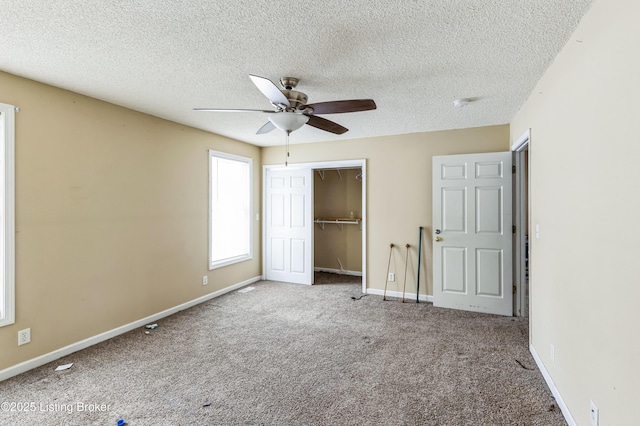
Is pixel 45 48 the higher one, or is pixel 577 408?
pixel 45 48

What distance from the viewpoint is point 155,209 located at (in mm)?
3725

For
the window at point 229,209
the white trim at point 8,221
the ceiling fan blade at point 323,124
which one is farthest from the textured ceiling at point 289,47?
the window at point 229,209

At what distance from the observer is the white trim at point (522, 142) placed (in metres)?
2.97

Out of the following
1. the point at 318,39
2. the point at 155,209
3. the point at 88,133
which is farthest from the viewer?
the point at 155,209

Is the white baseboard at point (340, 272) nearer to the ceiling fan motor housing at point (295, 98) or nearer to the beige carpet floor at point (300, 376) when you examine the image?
the beige carpet floor at point (300, 376)

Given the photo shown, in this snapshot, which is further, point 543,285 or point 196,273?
point 196,273

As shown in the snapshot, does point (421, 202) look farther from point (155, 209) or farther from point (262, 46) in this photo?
point (155, 209)

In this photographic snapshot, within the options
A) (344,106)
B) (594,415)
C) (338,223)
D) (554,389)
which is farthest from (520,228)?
(338,223)

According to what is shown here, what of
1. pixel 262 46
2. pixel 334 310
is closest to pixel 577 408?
pixel 334 310

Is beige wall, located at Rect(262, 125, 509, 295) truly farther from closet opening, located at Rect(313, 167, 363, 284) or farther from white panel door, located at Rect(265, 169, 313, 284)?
closet opening, located at Rect(313, 167, 363, 284)

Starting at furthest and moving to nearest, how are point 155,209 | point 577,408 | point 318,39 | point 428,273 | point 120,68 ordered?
point 428,273, point 155,209, point 120,68, point 318,39, point 577,408

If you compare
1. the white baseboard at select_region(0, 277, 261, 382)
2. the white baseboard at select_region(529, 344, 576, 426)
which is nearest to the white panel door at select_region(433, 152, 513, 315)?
the white baseboard at select_region(529, 344, 576, 426)

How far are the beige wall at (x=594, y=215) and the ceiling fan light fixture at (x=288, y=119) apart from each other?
1786 millimetres

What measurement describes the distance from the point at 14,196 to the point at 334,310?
11.1 feet
